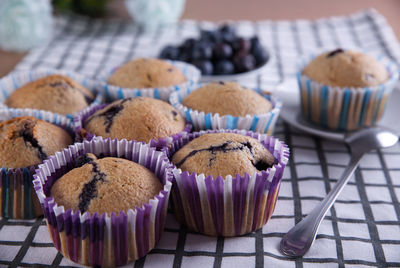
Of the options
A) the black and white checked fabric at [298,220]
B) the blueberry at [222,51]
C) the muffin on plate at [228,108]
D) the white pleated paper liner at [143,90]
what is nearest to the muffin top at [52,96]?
the white pleated paper liner at [143,90]

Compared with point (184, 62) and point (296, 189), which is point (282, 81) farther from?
point (296, 189)

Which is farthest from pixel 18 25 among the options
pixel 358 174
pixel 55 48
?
pixel 358 174

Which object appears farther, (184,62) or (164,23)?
(164,23)

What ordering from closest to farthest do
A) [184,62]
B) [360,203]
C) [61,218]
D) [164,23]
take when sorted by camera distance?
[61,218] < [360,203] < [184,62] < [164,23]

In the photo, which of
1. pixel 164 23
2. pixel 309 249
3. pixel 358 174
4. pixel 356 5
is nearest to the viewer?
pixel 309 249

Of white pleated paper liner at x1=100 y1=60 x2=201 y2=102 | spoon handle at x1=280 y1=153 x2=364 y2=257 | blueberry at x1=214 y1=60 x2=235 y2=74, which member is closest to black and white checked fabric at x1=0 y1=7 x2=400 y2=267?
spoon handle at x1=280 y1=153 x2=364 y2=257

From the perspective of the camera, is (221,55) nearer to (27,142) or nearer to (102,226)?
(27,142)

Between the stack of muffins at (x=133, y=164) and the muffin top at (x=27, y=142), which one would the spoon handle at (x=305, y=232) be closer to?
the stack of muffins at (x=133, y=164)
